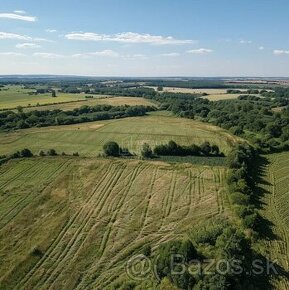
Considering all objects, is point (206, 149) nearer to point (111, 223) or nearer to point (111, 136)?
point (111, 136)

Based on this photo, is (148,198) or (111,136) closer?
(148,198)

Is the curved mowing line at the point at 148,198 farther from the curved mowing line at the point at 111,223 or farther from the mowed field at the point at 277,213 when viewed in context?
the mowed field at the point at 277,213

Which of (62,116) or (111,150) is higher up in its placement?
(111,150)

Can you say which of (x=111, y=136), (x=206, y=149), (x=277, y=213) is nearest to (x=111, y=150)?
(x=206, y=149)

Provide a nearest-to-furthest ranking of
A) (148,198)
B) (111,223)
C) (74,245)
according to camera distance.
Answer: (74,245) < (111,223) < (148,198)

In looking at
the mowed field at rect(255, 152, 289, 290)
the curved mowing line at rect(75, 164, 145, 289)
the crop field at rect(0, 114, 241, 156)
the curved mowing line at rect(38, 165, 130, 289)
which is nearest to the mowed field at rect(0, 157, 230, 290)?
the curved mowing line at rect(38, 165, 130, 289)

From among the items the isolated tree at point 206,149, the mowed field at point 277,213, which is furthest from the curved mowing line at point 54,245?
the isolated tree at point 206,149

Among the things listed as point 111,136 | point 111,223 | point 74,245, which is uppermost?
point 74,245
